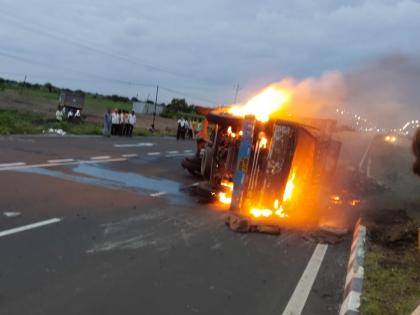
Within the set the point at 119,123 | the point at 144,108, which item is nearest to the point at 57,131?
the point at 119,123

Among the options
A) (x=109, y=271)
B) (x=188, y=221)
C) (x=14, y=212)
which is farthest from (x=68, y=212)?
(x=109, y=271)

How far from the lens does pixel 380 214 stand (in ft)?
48.0

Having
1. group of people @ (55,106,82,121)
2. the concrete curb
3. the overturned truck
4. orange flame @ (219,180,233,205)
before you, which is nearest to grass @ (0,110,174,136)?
group of people @ (55,106,82,121)

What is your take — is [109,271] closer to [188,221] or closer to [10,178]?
[188,221]

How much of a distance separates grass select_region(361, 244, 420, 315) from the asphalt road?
432 mm

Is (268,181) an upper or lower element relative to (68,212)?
upper

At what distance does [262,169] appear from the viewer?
42.4 feet

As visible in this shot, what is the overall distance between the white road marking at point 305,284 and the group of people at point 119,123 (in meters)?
24.8

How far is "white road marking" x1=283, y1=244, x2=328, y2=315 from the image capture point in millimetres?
6469

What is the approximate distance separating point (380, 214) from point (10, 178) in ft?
31.4

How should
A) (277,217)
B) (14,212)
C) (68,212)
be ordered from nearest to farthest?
(14,212), (68,212), (277,217)

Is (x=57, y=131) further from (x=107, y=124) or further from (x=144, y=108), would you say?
(x=144, y=108)

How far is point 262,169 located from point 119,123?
75.1 feet

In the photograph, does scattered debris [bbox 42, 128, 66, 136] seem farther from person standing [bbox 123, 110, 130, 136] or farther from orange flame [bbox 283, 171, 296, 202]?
orange flame [bbox 283, 171, 296, 202]
